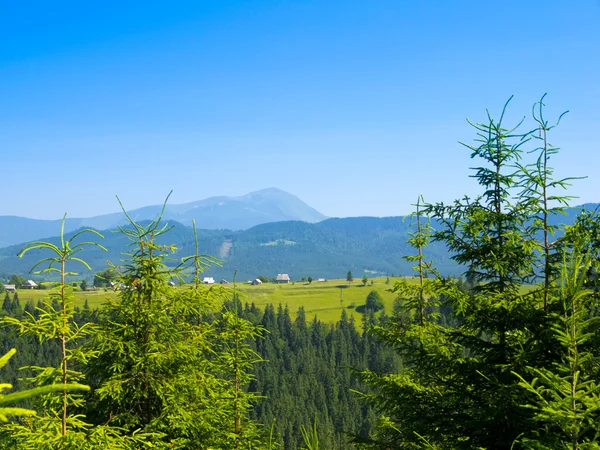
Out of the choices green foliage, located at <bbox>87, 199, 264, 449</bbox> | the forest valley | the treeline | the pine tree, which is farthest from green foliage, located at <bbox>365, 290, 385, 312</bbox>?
the pine tree

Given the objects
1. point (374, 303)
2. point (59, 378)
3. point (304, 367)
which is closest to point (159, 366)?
point (59, 378)

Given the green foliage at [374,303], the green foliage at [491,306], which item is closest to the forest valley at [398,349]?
the green foliage at [491,306]

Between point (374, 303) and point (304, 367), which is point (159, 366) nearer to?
point (304, 367)

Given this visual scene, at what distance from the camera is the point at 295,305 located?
656 feet

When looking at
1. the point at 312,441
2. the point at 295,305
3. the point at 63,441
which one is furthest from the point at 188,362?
the point at 295,305

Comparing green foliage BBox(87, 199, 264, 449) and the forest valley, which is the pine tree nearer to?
the forest valley

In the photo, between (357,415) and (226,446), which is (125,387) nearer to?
(226,446)

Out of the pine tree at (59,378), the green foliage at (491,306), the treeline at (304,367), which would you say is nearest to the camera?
the pine tree at (59,378)

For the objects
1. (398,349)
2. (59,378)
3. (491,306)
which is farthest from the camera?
(398,349)

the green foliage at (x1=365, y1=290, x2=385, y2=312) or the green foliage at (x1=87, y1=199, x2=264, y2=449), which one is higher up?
the green foliage at (x1=87, y1=199, x2=264, y2=449)

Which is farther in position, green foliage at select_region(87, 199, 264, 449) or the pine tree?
green foliage at select_region(87, 199, 264, 449)

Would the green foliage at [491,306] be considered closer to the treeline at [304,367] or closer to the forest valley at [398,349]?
the forest valley at [398,349]

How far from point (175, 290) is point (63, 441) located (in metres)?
3.66

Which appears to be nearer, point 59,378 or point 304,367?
point 59,378
